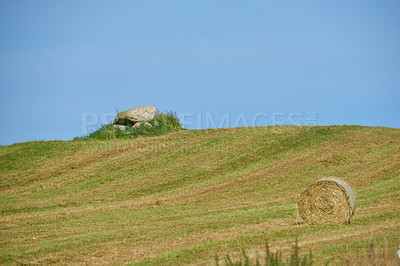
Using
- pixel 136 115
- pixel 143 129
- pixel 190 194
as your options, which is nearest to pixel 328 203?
pixel 190 194

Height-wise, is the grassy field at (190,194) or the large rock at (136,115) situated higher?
the large rock at (136,115)

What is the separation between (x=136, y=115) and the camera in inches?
1790

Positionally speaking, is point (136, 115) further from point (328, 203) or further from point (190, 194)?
point (328, 203)

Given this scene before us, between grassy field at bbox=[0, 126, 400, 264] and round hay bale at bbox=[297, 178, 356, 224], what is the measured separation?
572 mm

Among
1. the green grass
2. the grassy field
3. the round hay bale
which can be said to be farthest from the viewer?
the green grass

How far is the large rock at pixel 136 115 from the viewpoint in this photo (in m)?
45.4

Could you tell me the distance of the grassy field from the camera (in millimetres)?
13820

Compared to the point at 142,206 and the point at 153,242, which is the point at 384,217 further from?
the point at 142,206

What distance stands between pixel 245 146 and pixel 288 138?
11.7ft

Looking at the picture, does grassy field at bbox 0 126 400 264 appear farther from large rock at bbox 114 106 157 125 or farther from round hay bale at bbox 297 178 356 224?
large rock at bbox 114 106 157 125

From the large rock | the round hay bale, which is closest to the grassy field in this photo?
the round hay bale

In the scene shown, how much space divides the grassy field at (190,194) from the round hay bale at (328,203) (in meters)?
0.57

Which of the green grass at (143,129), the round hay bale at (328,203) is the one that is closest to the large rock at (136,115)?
the green grass at (143,129)

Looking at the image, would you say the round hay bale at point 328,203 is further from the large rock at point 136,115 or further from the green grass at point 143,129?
the large rock at point 136,115
